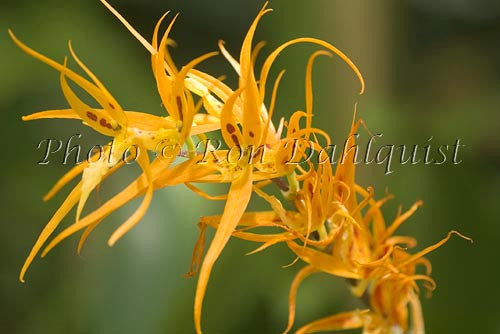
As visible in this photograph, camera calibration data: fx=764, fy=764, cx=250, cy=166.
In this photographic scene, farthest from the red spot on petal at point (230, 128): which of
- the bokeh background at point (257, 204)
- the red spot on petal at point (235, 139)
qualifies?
the bokeh background at point (257, 204)

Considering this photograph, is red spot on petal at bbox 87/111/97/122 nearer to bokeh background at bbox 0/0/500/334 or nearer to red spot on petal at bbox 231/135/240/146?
red spot on petal at bbox 231/135/240/146

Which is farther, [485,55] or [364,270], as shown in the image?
[485,55]

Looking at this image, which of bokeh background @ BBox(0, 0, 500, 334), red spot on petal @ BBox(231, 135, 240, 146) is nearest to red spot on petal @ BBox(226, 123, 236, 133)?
red spot on petal @ BBox(231, 135, 240, 146)

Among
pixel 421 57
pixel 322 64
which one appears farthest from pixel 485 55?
pixel 322 64

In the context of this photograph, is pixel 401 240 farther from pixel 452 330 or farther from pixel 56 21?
pixel 56 21

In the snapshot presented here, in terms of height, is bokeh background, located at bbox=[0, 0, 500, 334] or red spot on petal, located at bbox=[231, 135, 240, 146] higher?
bokeh background, located at bbox=[0, 0, 500, 334]

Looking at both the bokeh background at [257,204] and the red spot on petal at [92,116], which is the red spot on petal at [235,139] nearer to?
the red spot on petal at [92,116]

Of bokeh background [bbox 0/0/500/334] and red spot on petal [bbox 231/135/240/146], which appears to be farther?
bokeh background [bbox 0/0/500/334]

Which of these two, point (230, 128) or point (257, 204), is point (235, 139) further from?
point (257, 204)
